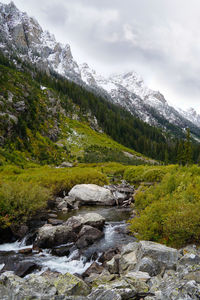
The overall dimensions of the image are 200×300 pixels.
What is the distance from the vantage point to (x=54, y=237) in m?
15.8

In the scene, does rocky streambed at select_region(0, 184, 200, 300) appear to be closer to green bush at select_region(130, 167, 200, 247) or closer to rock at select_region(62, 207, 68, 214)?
rock at select_region(62, 207, 68, 214)

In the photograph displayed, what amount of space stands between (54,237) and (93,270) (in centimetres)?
538

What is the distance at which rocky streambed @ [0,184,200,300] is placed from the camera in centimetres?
690

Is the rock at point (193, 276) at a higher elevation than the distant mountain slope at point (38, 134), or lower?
lower

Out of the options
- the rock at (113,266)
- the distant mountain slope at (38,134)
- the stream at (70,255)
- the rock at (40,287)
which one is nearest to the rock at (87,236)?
the stream at (70,255)

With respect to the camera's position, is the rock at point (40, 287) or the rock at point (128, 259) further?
the rock at point (128, 259)

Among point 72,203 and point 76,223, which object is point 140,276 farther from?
point 72,203

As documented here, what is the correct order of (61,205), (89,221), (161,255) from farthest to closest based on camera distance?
(61,205) → (89,221) → (161,255)

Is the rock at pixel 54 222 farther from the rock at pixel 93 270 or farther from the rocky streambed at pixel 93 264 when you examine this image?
the rock at pixel 93 270

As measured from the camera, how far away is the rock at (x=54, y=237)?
50.9ft

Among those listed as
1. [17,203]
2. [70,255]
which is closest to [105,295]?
[70,255]

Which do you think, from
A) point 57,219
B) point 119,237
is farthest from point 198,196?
point 57,219

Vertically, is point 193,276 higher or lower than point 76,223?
higher

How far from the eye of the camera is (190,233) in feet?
38.1
